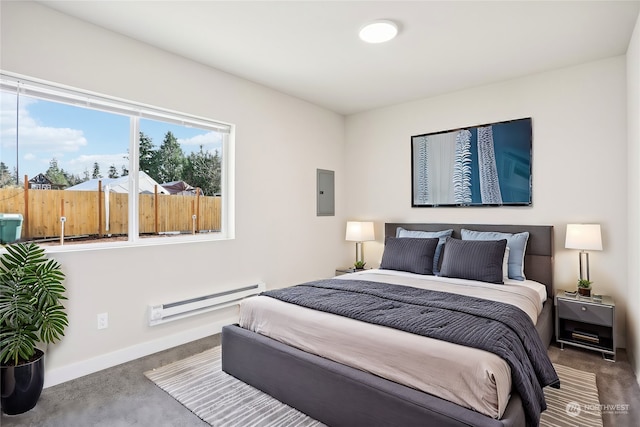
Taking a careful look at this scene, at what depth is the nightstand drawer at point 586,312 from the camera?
284 cm

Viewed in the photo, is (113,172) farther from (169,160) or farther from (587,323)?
(587,323)

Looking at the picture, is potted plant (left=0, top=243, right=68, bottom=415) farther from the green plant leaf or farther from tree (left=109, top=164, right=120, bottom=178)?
tree (left=109, top=164, right=120, bottom=178)

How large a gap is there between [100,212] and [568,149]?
13.8 feet

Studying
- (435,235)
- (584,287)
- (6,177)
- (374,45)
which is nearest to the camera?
(6,177)

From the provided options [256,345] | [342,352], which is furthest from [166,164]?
[342,352]

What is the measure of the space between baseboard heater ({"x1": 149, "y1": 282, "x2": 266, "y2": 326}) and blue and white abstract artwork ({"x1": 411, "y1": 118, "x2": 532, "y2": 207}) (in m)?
2.29

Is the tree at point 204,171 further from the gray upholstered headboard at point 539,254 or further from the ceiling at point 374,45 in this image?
the gray upholstered headboard at point 539,254

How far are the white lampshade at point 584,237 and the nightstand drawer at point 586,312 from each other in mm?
477

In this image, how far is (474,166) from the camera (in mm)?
3916

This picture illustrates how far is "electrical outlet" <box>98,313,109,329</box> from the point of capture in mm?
2708

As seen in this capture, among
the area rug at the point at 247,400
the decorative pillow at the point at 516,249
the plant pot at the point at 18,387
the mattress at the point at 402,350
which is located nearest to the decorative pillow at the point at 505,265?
the decorative pillow at the point at 516,249

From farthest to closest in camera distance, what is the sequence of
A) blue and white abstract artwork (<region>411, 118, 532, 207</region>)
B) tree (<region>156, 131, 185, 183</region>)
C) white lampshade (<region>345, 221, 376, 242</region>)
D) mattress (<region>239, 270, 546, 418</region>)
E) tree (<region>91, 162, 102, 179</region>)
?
white lampshade (<region>345, 221, 376, 242</region>) < blue and white abstract artwork (<region>411, 118, 532, 207</region>) < tree (<region>156, 131, 185, 183</region>) < tree (<region>91, 162, 102, 179</region>) < mattress (<region>239, 270, 546, 418</region>)

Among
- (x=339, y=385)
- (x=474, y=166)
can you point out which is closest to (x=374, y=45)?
(x=474, y=166)

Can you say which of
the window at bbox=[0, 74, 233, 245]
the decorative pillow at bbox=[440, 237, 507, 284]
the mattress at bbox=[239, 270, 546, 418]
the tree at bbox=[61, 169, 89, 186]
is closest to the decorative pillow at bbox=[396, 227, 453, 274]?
the decorative pillow at bbox=[440, 237, 507, 284]
